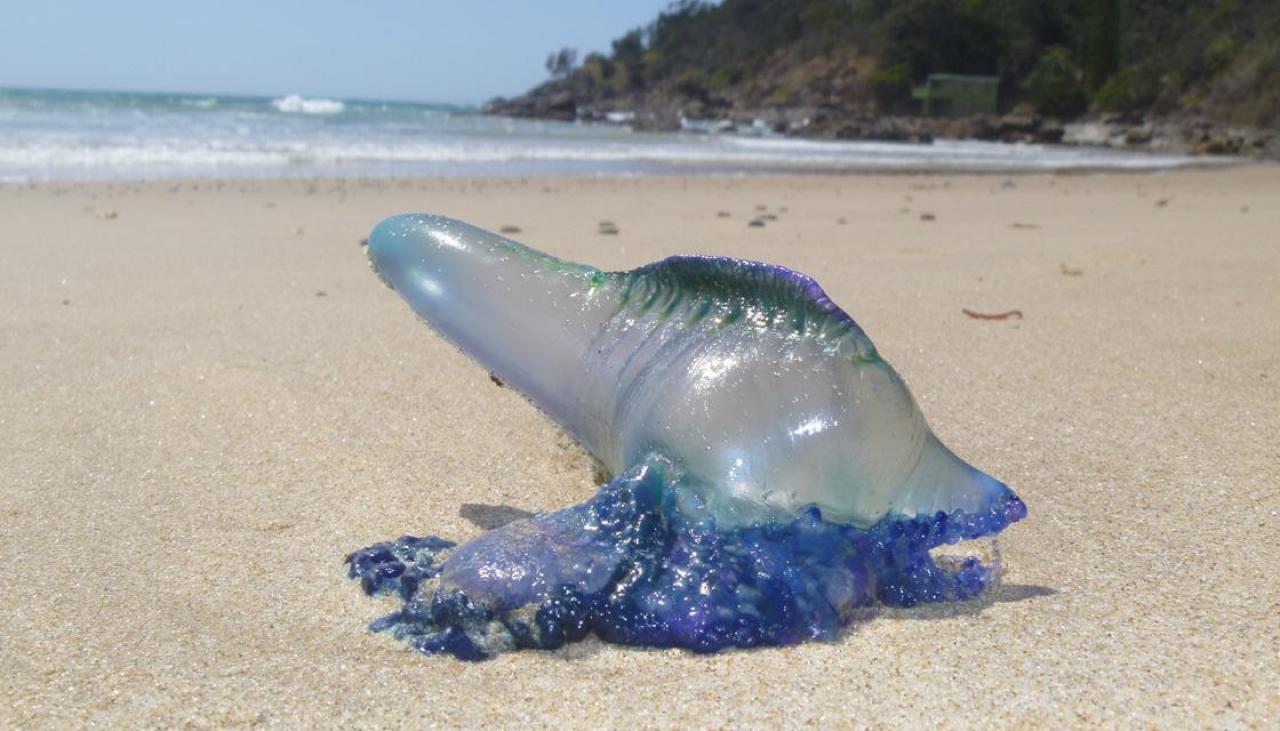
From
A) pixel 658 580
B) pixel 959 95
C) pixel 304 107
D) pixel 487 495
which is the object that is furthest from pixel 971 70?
pixel 658 580

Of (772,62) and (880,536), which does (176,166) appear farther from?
(772,62)

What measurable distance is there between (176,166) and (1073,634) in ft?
39.7

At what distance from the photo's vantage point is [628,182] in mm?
11227

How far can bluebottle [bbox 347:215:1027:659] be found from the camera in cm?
158

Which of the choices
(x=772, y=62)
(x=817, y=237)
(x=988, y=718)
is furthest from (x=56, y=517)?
(x=772, y=62)

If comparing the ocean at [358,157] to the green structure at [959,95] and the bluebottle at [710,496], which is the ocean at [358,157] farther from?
the green structure at [959,95]

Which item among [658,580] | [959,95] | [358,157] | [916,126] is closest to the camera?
[658,580]

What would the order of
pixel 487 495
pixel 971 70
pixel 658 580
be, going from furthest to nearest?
Result: pixel 971 70 < pixel 487 495 < pixel 658 580

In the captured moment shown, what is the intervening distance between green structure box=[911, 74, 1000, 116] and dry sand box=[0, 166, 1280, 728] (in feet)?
139

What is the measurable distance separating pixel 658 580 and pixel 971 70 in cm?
5186

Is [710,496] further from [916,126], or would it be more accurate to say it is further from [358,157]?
[916,126]

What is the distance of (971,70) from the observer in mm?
49812

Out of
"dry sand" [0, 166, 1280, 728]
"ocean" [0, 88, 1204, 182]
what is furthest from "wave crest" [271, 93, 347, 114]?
"dry sand" [0, 166, 1280, 728]

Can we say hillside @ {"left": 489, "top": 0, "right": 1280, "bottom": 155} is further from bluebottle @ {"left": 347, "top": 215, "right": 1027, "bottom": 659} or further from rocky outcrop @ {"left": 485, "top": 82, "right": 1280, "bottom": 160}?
bluebottle @ {"left": 347, "top": 215, "right": 1027, "bottom": 659}
